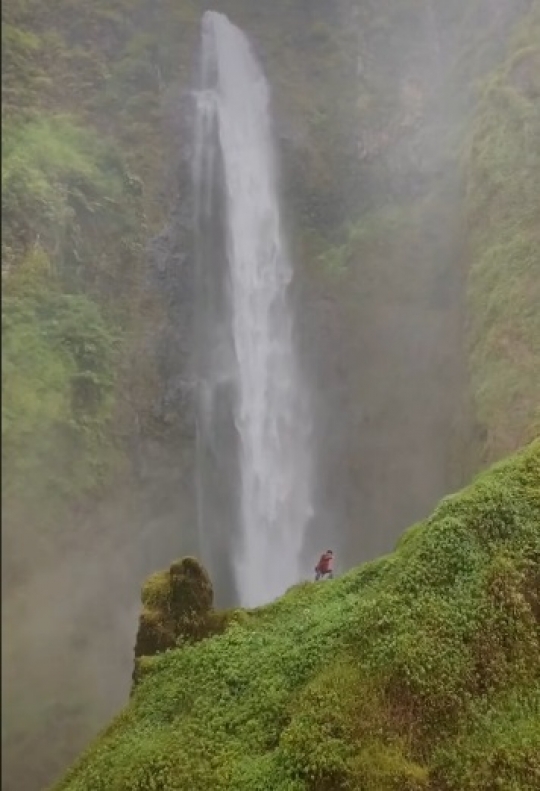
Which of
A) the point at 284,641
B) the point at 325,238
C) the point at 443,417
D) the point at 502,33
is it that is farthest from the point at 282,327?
the point at 284,641

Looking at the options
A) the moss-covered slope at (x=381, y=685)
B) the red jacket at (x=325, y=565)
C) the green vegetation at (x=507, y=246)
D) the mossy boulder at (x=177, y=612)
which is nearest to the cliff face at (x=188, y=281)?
the green vegetation at (x=507, y=246)

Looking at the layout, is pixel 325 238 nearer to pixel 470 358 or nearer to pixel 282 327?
pixel 282 327

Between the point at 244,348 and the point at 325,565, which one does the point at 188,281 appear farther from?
the point at 325,565

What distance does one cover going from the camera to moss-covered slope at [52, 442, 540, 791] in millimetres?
5910

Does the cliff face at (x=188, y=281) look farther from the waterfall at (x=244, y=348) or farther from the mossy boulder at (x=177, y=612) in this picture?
the mossy boulder at (x=177, y=612)

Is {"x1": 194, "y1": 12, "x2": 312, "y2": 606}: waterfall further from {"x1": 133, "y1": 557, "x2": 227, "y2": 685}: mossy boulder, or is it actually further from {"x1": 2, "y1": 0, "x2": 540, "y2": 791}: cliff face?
{"x1": 133, "y1": 557, "x2": 227, "y2": 685}: mossy boulder

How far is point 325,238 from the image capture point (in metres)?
17.7

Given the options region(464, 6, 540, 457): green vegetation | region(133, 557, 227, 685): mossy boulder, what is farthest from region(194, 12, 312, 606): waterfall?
region(133, 557, 227, 685): mossy boulder

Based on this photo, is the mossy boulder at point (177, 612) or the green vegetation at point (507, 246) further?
the green vegetation at point (507, 246)

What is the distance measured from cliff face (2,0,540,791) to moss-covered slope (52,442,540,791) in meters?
2.05

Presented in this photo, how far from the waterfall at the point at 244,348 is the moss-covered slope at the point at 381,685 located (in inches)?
289

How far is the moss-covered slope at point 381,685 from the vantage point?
19.4 feet

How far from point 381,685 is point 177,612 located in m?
2.61

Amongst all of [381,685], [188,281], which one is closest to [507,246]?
[188,281]
